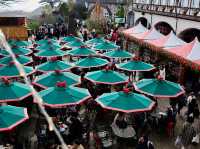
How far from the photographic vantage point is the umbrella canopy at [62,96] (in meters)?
9.62

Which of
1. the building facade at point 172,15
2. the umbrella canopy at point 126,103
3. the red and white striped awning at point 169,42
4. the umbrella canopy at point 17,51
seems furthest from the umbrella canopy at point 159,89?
the building facade at point 172,15

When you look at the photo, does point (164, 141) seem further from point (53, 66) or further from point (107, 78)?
point (53, 66)

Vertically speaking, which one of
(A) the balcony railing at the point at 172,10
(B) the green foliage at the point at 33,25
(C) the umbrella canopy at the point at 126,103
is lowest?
(C) the umbrella canopy at the point at 126,103

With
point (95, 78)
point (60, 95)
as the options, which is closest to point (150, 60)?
point (95, 78)

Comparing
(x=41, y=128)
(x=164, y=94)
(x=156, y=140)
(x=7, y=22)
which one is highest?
(x=7, y=22)

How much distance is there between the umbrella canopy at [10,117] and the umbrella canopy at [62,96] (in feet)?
3.34

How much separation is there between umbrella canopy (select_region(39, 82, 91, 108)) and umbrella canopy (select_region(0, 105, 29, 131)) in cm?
102

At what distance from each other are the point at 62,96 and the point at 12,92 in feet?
5.75

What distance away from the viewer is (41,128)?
1017cm

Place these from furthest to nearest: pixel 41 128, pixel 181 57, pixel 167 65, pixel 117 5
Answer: pixel 117 5, pixel 167 65, pixel 181 57, pixel 41 128

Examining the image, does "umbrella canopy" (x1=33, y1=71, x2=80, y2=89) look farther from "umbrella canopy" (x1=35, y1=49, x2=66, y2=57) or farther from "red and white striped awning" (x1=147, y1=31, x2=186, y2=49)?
"red and white striped awning" (x1=147, y1=31, x2=186, y2=49)

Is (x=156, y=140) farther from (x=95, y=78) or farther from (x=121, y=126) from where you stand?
(x=95, y=78)

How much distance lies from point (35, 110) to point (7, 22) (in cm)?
1212

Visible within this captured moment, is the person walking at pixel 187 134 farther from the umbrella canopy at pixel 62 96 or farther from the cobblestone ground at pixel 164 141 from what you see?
the umbrella canopy at pixel 62 96
